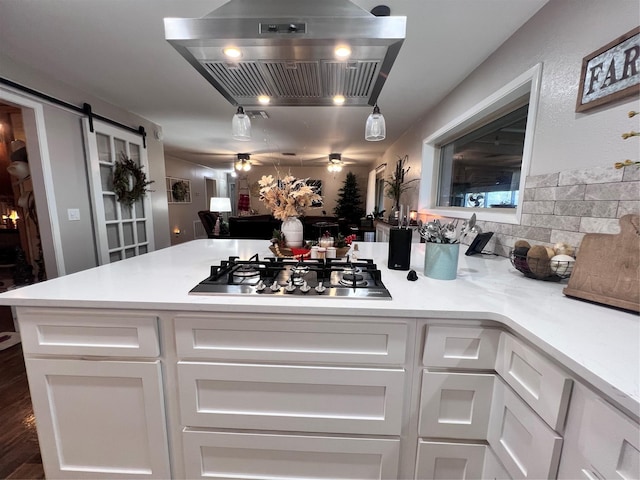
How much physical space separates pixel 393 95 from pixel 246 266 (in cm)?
235

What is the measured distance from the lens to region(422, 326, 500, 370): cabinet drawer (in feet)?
2.70

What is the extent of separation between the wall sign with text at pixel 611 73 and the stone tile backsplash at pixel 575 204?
28 centimetres

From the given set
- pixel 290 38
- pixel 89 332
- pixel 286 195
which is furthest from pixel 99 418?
pixel 290 38

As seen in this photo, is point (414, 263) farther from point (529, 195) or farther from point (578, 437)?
point (578, 437)

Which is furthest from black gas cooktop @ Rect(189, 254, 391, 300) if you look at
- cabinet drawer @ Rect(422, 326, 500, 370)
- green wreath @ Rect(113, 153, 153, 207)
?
green wreath @ Rect(113, 153, 153, 207)

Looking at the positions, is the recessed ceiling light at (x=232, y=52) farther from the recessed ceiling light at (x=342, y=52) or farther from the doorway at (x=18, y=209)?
the doorway at (x=18, y=209)

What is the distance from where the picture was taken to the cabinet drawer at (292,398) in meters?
0.86

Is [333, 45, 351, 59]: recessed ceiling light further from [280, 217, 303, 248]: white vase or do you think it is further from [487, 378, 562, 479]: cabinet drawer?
[487, 378, 562, 479]: cabinet drawer

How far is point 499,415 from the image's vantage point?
0.82 meters

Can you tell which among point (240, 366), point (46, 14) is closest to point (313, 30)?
point (240, 366)

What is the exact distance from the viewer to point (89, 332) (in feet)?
2.91

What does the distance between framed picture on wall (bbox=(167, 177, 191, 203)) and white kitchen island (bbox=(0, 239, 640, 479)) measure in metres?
6.05

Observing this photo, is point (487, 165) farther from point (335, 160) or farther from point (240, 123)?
point (335, 160)

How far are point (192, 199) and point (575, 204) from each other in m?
7.92
